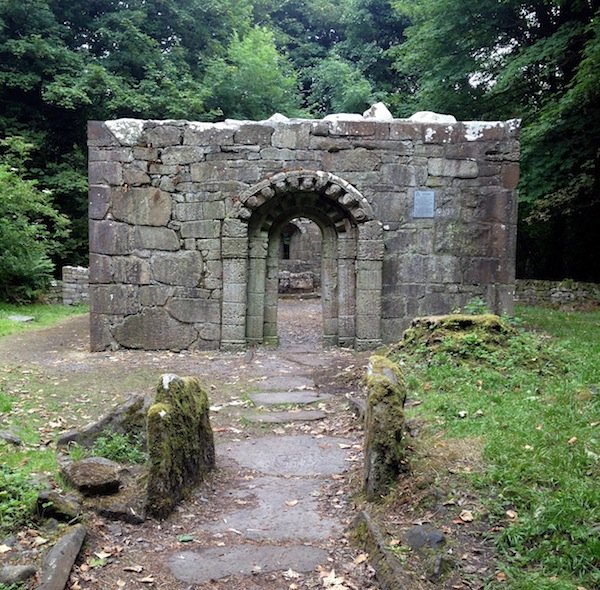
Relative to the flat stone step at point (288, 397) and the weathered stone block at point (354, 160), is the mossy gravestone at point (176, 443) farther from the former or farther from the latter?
the weathered stone block at point (354, 160)

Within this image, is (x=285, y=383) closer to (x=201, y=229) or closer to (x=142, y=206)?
(x=201, y=229)

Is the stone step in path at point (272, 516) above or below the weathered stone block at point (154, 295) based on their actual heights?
below

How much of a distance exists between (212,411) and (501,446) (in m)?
3.26

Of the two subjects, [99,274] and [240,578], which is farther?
[99,274]

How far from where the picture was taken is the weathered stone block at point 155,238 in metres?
9.84

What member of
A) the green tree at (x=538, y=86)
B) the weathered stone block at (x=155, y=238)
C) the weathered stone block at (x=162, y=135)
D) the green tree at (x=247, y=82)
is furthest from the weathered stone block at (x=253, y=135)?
the green tree at (x=247, y=82)

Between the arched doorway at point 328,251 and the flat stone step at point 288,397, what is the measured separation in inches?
116

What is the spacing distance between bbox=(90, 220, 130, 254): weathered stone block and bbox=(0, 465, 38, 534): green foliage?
6.31 m

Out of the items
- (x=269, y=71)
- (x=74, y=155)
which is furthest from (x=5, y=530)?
(x=269, y=71)

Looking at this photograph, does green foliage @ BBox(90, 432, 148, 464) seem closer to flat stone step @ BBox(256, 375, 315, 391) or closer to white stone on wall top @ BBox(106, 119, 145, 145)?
flat stone step @ BBox(256, 375, 315, 391)

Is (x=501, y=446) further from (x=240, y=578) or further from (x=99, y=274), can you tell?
(x=99, y=274)

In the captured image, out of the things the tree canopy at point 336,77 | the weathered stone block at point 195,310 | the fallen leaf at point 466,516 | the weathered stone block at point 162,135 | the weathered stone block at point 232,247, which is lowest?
the fallen leaf at point 466,516

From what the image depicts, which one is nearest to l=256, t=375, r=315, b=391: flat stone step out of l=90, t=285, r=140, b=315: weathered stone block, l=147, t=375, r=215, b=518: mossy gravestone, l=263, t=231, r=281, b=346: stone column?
l=263, t=231, r=281, b=346: stone column

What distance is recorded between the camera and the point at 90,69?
779 inches
